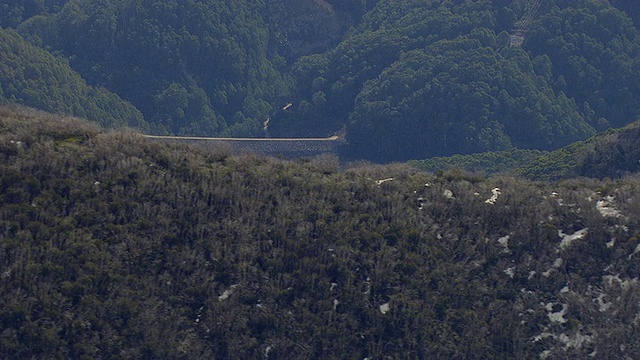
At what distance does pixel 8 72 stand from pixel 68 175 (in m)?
73.8

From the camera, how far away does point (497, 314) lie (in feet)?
139

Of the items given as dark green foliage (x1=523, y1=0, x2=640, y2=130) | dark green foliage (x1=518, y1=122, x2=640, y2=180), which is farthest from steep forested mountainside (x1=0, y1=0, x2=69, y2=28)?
dark green foliage (x1=518, y1=122, x2=640, y2=180)

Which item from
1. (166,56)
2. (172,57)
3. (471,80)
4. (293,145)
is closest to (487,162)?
(471,80)

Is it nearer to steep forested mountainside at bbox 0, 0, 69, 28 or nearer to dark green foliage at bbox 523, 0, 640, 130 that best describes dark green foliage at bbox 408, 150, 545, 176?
dark green foliage at bbox 523, 0, 640, 130

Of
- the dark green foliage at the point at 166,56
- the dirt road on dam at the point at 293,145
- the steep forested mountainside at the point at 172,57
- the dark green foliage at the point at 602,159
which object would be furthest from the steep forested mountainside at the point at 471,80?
the dark green foliage at the point at 602,159

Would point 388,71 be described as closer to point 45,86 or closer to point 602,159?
point 45,86

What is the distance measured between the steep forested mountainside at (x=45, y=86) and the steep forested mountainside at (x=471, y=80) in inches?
1057

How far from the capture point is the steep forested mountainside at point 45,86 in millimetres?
113688

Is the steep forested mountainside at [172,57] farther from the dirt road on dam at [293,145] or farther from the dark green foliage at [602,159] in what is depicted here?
the dark green foliage at [602,159]

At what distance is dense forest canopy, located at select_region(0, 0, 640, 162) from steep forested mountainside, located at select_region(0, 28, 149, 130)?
13610 millimetres

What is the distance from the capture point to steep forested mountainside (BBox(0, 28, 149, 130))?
11369 cm

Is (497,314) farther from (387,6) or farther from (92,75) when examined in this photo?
(387,6)

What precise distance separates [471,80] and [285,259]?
94208 mm

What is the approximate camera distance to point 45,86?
384ft
